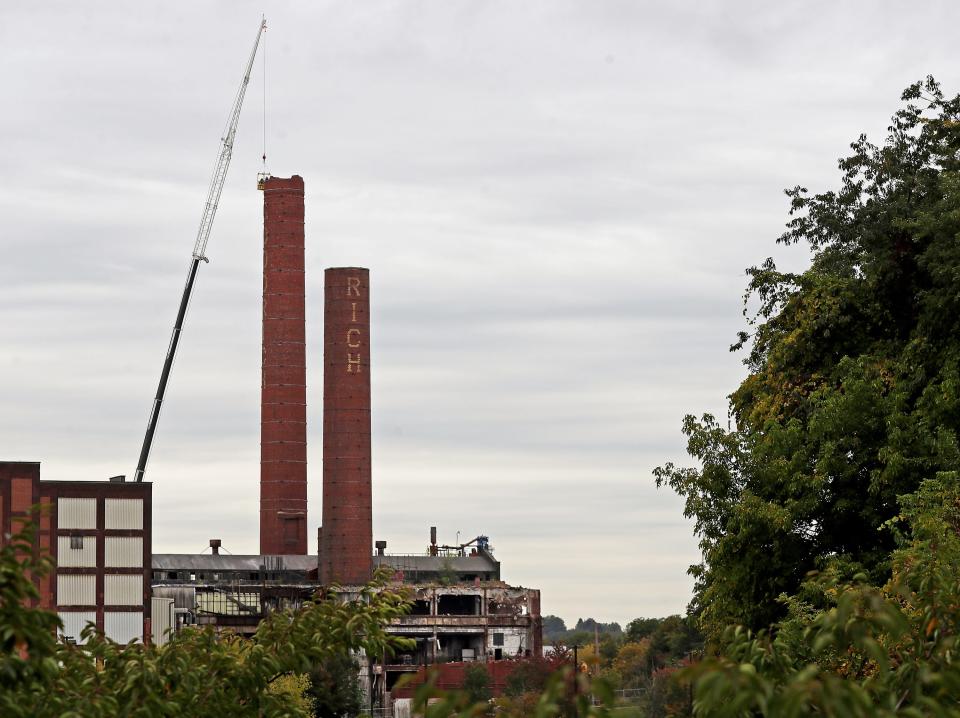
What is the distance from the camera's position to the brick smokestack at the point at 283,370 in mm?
105875

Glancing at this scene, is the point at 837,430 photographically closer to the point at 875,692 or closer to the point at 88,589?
the point at 875,692

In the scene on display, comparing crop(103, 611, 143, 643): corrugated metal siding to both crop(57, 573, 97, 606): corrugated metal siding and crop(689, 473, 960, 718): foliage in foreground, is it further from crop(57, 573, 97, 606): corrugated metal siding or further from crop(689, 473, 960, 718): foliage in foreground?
crop(689, 473, 960, 718): foliage in foreground

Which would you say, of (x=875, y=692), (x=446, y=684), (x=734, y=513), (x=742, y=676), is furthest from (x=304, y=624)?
(x=446, y=684)

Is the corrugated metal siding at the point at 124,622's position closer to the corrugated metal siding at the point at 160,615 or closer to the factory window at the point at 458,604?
the corrugated metal siding at the point at 160,615

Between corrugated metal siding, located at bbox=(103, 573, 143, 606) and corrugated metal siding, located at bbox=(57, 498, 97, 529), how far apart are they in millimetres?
3032

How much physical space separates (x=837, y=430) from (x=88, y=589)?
2419 inches

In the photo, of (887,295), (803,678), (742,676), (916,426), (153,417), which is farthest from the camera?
(153,417)

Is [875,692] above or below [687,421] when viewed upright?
below

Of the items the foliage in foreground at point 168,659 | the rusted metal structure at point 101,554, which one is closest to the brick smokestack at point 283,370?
the rusted metal structure at point 101,554

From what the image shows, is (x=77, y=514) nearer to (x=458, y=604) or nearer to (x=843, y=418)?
(x=458, y=604)

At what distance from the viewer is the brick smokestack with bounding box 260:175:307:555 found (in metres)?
106

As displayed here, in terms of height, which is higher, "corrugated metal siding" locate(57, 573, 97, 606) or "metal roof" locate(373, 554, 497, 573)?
"metal roof" locate(373, 554, 497, 573)

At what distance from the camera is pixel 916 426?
32.2 metres

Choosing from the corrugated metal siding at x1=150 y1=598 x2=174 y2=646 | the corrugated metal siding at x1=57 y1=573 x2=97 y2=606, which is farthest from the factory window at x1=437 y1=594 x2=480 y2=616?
the corrugated metal siding at x1=57 y1=573 x2=97 y2=606
